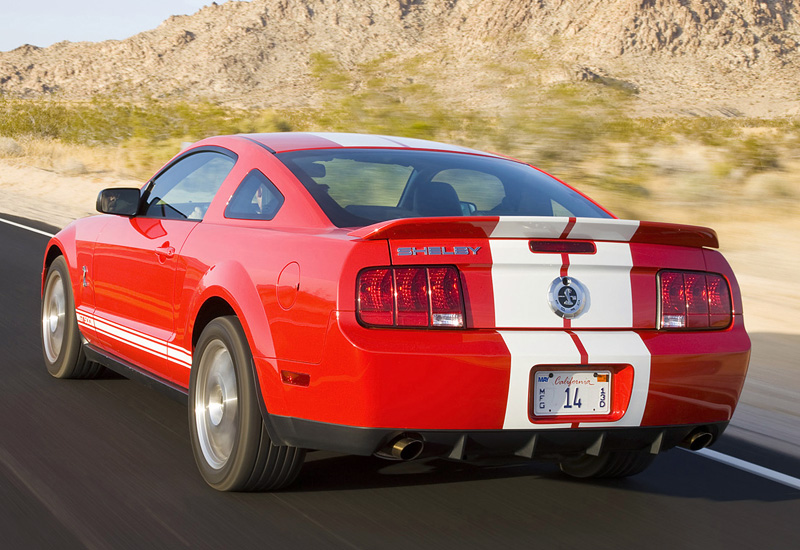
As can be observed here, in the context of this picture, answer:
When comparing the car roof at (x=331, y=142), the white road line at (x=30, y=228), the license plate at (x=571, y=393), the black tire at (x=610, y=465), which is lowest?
the white road line at (x=30, y=228)

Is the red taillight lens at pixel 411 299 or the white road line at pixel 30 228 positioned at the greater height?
the red taillight lens at pixel 411 299

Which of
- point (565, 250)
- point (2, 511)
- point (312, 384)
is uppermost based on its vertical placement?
point (565, 250)

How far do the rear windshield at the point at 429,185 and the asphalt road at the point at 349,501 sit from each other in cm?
119

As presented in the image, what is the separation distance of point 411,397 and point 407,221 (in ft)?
2.05

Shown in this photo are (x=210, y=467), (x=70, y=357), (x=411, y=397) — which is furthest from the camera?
(x=70, y=357)

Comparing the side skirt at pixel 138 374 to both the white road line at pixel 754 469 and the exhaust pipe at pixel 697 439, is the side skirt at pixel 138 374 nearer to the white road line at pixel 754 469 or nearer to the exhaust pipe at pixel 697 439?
the exhaust pipe at pixel 697 439

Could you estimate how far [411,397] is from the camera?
12.3 ft

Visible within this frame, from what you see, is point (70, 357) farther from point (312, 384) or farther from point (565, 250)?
point (565, 250)

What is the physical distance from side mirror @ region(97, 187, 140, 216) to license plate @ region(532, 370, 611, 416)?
107 inches

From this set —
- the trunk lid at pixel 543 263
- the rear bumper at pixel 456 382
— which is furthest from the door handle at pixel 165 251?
the trunk lid at pixel 543 263

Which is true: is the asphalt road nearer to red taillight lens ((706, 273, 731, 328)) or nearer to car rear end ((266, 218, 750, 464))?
car rear end ((266, 218, 750, 464))

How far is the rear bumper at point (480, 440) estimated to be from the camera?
3.83 m

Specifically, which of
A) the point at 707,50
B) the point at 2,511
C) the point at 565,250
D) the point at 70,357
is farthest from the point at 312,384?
the point at 707,50

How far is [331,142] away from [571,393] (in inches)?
72.5
